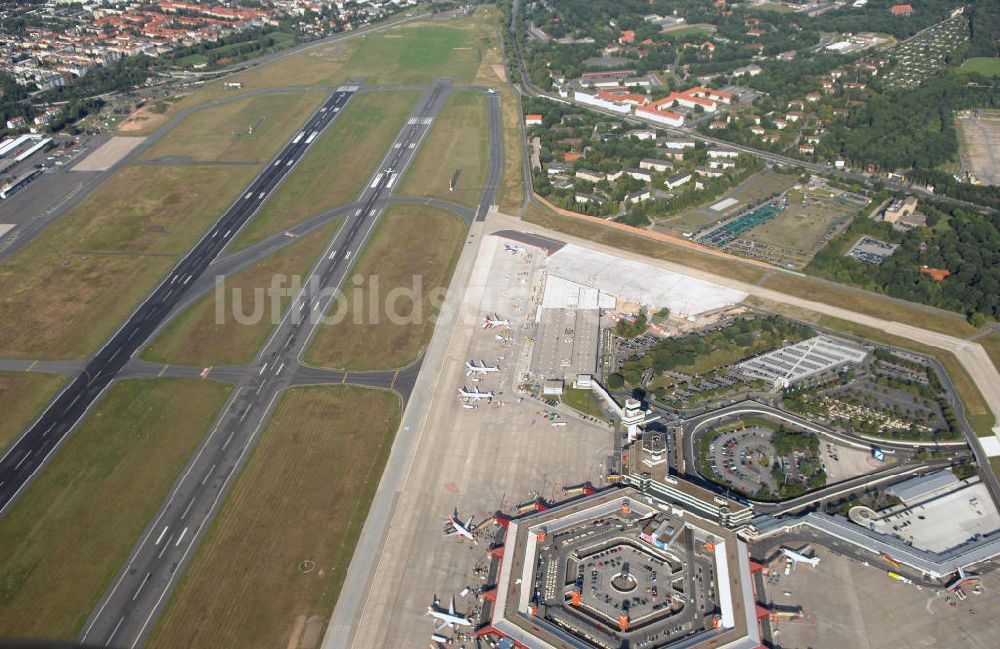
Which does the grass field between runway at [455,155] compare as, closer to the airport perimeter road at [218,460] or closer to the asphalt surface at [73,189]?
the airport perimeter road at [218,460]

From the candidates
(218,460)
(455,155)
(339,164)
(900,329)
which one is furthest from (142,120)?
(900,329)

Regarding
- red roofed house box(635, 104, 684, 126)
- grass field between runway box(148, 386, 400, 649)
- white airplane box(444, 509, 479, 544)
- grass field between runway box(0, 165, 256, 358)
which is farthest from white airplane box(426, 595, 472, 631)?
red roofed house box(635, 104, 684, 126)

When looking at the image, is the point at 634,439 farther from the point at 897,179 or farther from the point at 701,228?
the point at 897,179

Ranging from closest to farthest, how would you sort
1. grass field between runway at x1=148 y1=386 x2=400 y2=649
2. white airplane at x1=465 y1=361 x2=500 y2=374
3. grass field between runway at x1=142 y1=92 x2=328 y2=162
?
grass field between runway at x1=148 y1=386 x2=400 y2=649 → white airplane at x1=465 y1=361 x2=500 y2=374 → grass field between runway at x1=142 y1=92 x2=328 y2=162

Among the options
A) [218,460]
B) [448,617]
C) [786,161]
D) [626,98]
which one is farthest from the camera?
[626,98]

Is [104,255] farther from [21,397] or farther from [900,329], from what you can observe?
[900,329]

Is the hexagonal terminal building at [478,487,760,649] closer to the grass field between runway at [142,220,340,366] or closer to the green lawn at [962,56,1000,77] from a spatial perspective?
the grass field between runway at [142,220,340,366]

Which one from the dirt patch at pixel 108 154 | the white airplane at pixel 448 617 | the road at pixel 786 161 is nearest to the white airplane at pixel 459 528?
the white airplane at pixel 448 617

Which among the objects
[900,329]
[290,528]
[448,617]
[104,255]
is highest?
[900,329]
